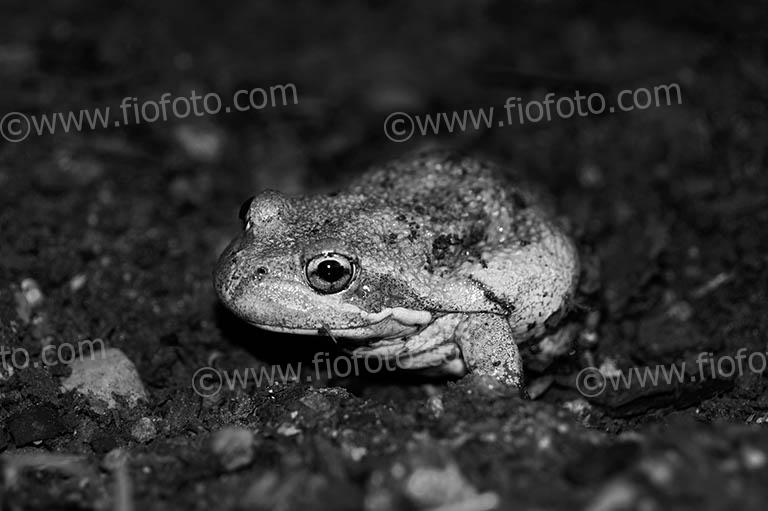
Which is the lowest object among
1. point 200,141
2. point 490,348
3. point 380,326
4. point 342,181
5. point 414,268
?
point 490,348

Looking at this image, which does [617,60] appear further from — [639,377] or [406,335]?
[406,335]

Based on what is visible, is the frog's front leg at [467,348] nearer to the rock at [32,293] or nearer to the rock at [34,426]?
the rock at [34,426]

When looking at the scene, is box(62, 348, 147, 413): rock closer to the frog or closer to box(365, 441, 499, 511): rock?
the frog

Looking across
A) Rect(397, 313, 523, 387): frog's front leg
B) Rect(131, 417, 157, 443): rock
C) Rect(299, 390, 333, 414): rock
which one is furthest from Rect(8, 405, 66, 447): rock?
Rect(397, 313, 523, 387): frog's front leg

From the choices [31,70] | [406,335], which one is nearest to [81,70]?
[31,70]

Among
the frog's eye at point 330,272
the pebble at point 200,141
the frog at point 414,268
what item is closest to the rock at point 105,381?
the frog at point 414,268

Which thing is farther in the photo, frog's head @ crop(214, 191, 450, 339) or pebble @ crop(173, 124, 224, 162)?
pebble @ crop(173, 124, 224, 162)

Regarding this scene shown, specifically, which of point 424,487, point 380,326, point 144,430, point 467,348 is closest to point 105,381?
point 144,430

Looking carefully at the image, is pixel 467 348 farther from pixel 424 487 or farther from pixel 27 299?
pixel 27 299
